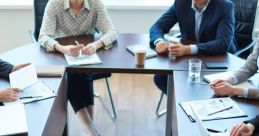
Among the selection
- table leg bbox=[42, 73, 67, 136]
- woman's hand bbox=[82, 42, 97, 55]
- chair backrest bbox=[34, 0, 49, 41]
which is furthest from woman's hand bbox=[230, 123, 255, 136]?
chair backrest bbox=[34, 0, 49, 41]

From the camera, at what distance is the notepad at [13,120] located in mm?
1409

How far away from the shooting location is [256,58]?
1.96 m

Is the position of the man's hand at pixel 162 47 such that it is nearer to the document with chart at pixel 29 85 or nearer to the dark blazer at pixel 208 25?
the dark blazer at pixel 208 25

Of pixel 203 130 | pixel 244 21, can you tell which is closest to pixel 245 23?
pixel 244 21

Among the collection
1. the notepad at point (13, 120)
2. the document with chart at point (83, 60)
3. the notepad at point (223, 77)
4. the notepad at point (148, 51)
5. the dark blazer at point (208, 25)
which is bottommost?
the notepad at point (13, 120)

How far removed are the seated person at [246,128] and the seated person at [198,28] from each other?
0.88 m

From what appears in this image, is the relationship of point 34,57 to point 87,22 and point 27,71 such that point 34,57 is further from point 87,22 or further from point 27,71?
point 87,22

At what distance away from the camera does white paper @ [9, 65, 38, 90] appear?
71.1 inches

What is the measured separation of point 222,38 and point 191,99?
29.2 inches

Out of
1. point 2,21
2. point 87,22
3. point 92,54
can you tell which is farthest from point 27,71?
point 2,21

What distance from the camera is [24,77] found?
73.1 inches

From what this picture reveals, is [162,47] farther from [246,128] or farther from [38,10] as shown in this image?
[38,10]

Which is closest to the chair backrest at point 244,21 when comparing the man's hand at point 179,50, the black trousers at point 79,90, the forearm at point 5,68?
the man's hand at point 179,50

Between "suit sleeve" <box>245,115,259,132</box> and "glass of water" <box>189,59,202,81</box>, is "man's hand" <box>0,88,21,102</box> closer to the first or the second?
"glass of water" <box>189,59,202,81</box>
